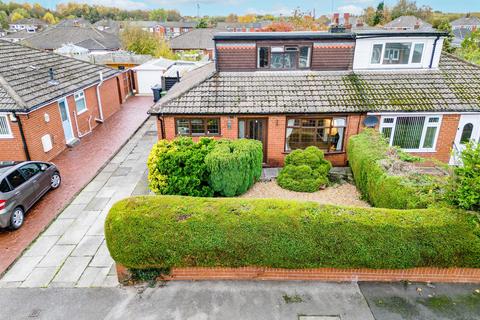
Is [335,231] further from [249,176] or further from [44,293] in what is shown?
[44,293]

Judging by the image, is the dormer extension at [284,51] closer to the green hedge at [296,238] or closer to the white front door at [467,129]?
the white front door at [467,129]

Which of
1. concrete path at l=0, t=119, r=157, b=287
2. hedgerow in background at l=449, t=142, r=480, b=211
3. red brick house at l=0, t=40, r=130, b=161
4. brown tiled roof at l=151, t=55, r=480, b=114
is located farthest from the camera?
brown tiled roof at l=151, t=55, r=480, b=114

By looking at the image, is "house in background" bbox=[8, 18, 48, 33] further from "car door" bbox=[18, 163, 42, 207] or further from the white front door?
the white front door

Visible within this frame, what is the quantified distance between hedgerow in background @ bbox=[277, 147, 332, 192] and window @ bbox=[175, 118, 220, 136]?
3569mm

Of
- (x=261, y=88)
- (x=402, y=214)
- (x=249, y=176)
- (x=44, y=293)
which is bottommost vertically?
(x=44, y=293)

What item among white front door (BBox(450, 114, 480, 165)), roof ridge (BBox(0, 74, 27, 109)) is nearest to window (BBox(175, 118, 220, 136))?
roof ridge (BBox(0, 74, 27, 109))

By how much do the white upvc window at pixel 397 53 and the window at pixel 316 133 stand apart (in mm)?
3937

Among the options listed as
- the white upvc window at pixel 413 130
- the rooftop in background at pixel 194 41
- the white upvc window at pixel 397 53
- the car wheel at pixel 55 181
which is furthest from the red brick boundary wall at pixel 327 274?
the rooftop in background at pixel 194 41

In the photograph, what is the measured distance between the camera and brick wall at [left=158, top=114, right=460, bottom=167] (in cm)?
1397

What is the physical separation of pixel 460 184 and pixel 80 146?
16.8 metres

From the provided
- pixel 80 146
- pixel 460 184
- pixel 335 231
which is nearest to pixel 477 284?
pixel 460 184

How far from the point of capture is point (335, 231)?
7.45m

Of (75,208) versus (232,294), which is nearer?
(232,294)

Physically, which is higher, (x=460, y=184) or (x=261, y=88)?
(x=261, y=88)
